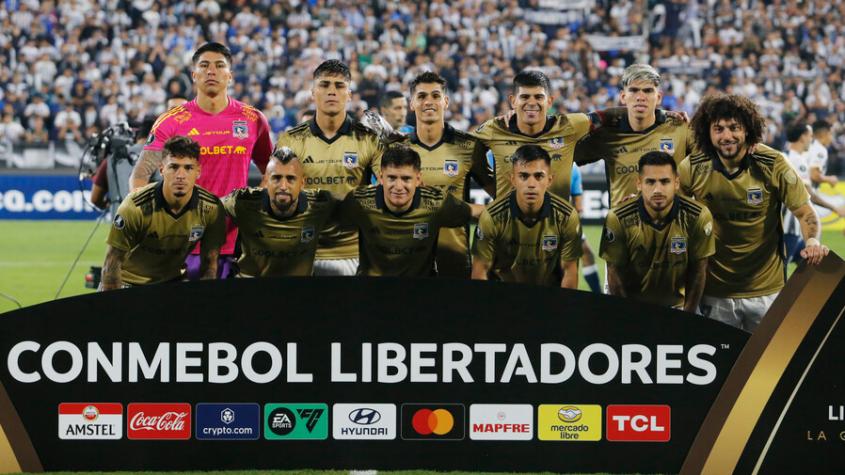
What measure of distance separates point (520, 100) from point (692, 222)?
1222 millimetres

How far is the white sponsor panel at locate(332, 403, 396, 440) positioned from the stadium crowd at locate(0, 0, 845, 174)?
17.1 meters

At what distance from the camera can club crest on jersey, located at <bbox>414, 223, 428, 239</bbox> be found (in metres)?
5.67

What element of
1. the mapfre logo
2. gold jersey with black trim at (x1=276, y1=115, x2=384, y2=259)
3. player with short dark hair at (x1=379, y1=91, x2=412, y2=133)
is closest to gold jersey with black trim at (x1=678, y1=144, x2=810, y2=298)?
gold jersey with black trim at (x1=276, y1=115, x2=384, y2=259)

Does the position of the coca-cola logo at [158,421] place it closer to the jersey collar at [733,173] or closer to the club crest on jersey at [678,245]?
the club crest on jersey at [678,245]

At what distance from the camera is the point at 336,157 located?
249 inches

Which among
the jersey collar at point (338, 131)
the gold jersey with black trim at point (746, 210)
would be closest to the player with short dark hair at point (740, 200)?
the gold jersey with black trim at point (746, 210)

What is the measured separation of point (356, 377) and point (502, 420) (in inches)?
25.2

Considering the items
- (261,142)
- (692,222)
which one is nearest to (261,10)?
(261,142)

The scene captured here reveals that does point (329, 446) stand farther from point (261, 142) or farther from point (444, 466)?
point (261, 142)

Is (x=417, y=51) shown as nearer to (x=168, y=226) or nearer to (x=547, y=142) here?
(x=547, y=142)

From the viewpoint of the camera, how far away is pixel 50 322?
4.64 metres

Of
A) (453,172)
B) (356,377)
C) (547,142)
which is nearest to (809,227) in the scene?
(547,142)

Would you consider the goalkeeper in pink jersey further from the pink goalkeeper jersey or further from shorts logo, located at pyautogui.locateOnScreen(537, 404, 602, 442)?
shorts logo, located at pyautogui.locateOnScreen(537, 404, 602, 442)

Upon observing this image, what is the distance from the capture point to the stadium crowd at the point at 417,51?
73.5ft
